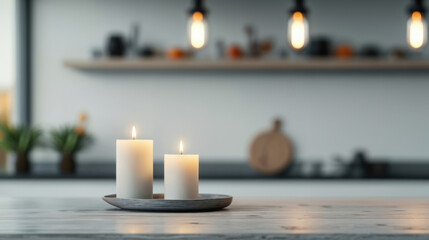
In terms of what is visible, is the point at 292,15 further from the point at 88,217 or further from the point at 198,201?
the point at 88,217

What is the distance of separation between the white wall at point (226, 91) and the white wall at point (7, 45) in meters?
0.17

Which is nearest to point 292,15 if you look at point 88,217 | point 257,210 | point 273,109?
point 257,210

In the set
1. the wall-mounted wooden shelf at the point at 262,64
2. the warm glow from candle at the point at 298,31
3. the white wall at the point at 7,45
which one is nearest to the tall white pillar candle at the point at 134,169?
the warm glow from candle at the point at 298,31

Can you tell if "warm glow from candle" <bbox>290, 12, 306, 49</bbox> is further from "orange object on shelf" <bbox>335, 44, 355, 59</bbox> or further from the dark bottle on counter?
the dark bottle on counter

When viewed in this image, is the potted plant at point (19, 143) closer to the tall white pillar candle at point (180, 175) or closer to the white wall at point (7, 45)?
the white wall at point (7, 45)

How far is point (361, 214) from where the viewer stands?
1576 millimetres

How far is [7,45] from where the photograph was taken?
4691 millimetres

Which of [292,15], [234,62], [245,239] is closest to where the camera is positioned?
[245,239]

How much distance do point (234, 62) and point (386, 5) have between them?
117 centimetres

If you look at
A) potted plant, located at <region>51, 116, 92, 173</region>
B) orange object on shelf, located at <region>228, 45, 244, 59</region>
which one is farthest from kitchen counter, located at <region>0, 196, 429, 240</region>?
orange object on shelf, located at <region>228, 45, 244, 59</region>

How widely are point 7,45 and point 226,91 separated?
1580mm

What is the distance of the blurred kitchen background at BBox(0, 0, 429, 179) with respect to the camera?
4.61 meters

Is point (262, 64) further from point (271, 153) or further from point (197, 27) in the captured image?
point (197, 27)

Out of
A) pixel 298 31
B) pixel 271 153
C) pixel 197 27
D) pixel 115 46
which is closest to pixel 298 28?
pixel 298 31
